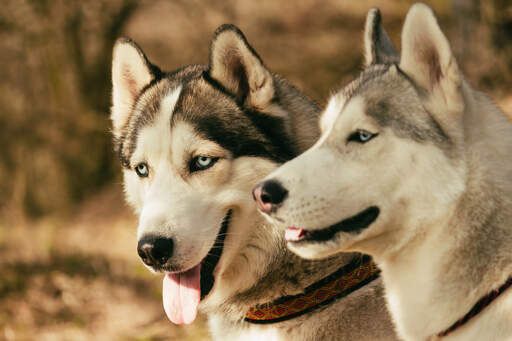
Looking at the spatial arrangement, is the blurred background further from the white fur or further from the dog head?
the dog head

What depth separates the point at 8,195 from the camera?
9969 mm

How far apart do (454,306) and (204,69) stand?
2.13 meters

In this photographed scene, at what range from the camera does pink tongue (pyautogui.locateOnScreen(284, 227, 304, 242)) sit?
2828mm

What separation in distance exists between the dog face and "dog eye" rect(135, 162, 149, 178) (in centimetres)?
112

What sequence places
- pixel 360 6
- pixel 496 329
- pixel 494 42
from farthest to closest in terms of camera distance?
pixel 360 6, pixel 494 42, pixel 496 329

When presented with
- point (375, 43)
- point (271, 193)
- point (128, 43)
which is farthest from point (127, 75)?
point (271, 193)

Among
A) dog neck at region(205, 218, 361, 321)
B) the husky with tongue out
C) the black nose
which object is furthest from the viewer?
dog neck at region(205, 218, 361, 321)

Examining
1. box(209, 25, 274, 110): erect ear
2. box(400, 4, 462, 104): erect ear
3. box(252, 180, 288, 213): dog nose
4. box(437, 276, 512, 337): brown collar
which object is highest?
box(400, 4, 462, 104): erect ear

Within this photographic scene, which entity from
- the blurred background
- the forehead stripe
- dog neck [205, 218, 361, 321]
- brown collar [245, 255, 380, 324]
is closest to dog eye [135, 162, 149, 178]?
the forehead stripe

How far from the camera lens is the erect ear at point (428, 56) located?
2.66m

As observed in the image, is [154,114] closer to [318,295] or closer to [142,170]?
[142,170]

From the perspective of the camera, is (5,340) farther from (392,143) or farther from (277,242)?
(392,143)

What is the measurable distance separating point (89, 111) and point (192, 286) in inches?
288

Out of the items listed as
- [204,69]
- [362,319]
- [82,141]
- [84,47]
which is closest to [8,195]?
[82,141]
